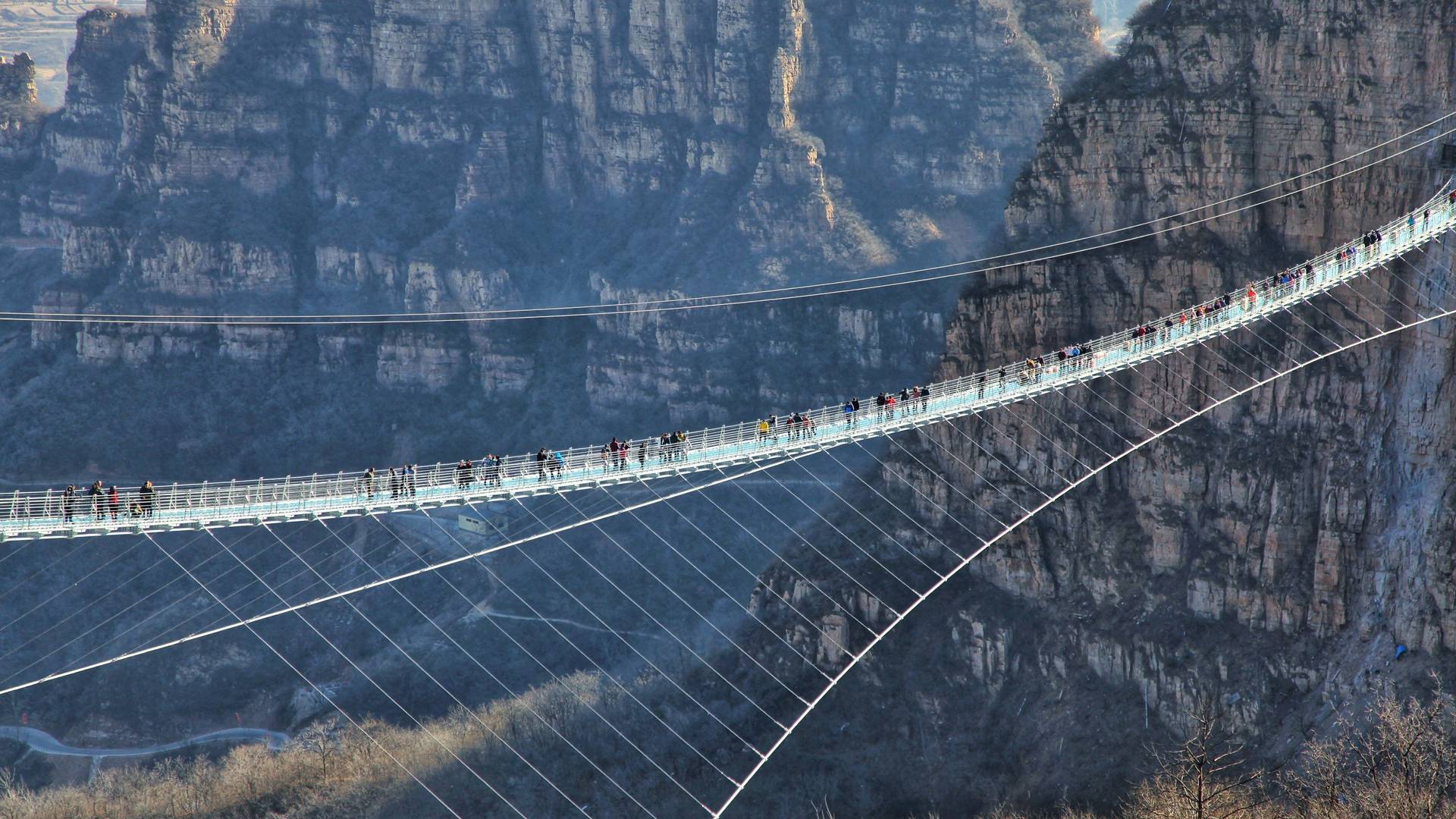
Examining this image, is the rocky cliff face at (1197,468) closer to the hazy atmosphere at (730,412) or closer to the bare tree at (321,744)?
the hazy atmosphere at (730,412)

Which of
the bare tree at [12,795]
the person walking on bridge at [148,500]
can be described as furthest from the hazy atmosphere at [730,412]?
the bare tree at [12,795]

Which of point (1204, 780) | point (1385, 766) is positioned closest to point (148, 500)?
point (1204, 780)

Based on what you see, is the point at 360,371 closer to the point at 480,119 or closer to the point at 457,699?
the point at 480,119

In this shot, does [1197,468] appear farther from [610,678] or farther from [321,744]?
[321,744]

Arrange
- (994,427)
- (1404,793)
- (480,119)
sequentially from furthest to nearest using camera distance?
(480,119)
(994,427)
(1404,793)

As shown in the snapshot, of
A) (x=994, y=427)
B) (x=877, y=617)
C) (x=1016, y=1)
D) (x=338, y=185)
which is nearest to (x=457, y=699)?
(x=877, y=617)

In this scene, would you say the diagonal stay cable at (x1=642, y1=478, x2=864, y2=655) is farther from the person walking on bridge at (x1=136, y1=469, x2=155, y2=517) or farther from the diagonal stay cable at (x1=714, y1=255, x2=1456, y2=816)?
the person walking on bridge at (x1=136, y1=469, x2=155, y2=517)
